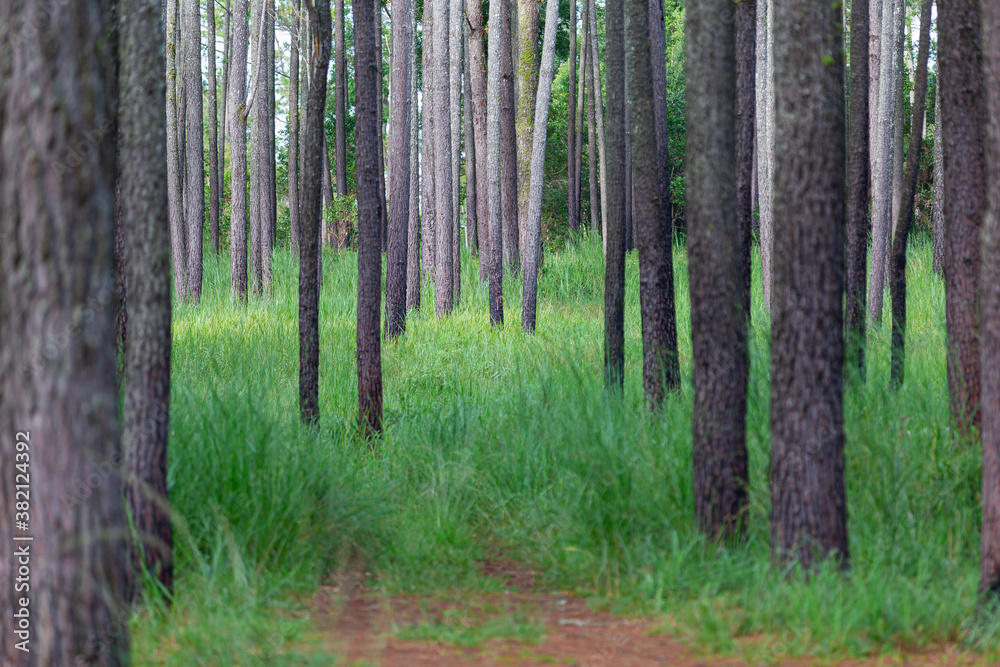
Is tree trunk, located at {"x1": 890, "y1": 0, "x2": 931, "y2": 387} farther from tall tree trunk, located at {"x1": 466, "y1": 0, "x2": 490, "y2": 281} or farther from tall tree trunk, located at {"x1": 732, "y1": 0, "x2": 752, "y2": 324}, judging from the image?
tall tree trunk, located at {"x1": 466, "y1": 0, "x2": 490, "y2": 281}

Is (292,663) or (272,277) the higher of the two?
(272,277)

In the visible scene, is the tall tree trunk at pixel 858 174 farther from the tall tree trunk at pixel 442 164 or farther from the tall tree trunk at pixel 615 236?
the tall tree trunk at pixel 442 164

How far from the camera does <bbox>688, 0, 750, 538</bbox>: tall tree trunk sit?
3.98 meters

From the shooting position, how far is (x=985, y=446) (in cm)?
330

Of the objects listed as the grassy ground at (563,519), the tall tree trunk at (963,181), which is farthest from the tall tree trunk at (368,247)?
the tall tree trunk at (963,181)

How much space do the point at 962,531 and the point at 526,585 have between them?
2.00m

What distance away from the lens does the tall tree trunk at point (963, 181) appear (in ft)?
14.7

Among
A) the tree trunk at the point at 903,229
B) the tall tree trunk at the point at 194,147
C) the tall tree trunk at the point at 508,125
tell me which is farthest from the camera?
the tall tree trunk at the point at 194,147

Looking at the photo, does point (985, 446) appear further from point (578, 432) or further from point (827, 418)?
point (578, 432)

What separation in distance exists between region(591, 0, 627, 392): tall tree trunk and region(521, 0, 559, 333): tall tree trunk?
3717mm

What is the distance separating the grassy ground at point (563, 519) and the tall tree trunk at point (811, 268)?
33 centimetres

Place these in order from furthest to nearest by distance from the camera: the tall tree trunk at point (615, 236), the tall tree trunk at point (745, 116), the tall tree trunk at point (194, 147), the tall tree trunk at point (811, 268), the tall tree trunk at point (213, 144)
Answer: the tall tree trunk at point (213, 144) < the tall tree trunk at point (194, 147) < the tall tree trunk at point (615, 236) < the tall tree trunk at point (745, 116) < the tall tree trunk at point (811, 268)

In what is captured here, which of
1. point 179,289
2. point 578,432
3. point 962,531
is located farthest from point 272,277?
point 962,531

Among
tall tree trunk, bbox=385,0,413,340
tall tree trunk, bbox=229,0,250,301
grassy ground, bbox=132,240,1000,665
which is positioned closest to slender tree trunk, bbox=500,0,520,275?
tall tree trunk, bbox=385,0,413,340
